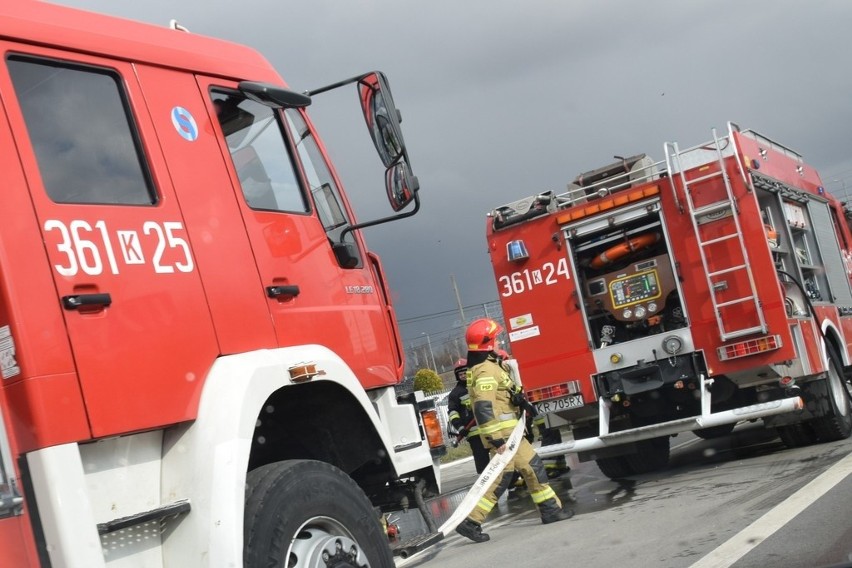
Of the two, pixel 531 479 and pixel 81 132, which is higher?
pixel 81 132

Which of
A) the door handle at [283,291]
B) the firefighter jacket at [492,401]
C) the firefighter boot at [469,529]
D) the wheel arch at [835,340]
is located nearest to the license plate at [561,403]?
the firefighter jacket at [492,401]

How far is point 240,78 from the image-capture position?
441 cm

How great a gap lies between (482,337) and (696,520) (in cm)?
244

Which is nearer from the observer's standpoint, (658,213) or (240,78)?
(240,78)

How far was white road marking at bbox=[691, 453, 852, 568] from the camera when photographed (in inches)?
223

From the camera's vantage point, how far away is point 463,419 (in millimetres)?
10781

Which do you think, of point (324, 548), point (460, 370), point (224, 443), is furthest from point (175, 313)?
point (460, 370)

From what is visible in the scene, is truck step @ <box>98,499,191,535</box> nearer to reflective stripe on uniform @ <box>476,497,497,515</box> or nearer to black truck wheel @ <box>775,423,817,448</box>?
reflective stripe on uniform @ <box>476,497,497,515</box>

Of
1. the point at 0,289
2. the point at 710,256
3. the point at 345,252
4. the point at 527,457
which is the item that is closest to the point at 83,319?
the point at 0,289

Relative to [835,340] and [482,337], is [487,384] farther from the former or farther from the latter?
[835,340]

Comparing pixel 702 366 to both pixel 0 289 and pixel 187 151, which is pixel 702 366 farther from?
pixel 0 289

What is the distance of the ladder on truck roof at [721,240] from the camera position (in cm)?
913

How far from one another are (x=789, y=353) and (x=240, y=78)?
6.47m

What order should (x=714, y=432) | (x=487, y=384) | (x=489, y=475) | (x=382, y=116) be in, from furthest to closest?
(x=714, y=432), (x=487, y=384), (x=489, y=475), (x=382, y=116)
